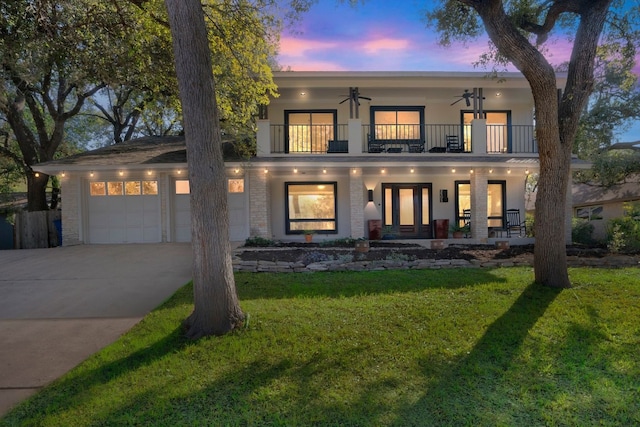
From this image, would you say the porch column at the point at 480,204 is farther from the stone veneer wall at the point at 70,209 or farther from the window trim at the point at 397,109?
the stone veneer wall at the point at 70,209

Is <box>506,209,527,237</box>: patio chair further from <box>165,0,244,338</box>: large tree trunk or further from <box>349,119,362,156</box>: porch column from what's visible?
<box>165,0,244,338</box>: large tree trunk

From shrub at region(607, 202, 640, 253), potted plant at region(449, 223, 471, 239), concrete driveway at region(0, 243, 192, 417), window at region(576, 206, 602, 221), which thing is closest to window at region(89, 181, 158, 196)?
concrete driveway at region(0, 243, 192, 417)

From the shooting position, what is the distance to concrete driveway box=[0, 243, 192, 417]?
3596 mm

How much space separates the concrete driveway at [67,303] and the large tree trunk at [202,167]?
4.48ft

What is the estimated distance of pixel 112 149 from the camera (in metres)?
13.9

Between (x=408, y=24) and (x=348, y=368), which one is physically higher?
(x=408, y=24)

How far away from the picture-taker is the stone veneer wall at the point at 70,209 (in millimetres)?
12125

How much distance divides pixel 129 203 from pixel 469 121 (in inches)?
518

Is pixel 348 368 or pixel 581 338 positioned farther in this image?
pixel 581 338

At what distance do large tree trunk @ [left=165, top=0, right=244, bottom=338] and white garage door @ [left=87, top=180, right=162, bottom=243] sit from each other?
31.2 ft

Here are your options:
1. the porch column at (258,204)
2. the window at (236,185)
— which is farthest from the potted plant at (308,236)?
the window at (236,185)

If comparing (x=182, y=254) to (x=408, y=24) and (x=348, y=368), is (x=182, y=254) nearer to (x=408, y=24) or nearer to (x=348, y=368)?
(x=348, y=368)

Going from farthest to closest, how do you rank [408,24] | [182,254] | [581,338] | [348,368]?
[182,254]
[408,24]
[581,338]
[348,368]

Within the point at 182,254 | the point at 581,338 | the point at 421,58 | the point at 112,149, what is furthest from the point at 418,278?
the point at 112,149
